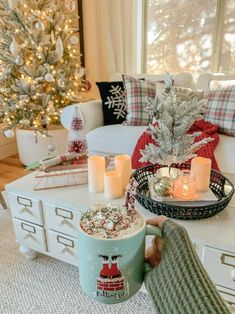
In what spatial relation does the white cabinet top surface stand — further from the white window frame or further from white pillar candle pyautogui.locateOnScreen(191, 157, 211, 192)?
the white window frame

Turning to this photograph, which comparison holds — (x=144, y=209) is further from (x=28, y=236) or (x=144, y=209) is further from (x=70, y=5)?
(x=70, y=5)

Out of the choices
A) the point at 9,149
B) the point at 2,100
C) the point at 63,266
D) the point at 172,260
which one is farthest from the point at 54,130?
the point at 172,260

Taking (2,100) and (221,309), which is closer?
(221,309)

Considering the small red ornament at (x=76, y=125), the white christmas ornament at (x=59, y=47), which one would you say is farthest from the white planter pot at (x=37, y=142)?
the small red ornament at (x=76, y=125)

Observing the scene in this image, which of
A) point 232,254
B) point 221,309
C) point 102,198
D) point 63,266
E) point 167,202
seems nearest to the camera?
point 221,309

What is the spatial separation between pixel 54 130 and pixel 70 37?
920 mm

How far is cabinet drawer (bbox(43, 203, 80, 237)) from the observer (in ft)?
4.23

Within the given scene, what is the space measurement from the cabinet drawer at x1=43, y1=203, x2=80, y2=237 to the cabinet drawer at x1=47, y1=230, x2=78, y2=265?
36 millimetres

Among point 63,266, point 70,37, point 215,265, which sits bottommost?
point 63,266

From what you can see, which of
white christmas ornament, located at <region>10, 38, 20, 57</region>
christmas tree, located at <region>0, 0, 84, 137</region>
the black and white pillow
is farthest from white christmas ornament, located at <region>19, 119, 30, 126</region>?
the black and white pillow

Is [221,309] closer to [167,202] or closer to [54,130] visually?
[167,202]

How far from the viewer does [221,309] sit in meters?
0.33

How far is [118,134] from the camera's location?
2.31 metres

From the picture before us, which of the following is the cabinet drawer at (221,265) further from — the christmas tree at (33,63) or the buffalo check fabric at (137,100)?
the christmas tree at (33,63)
